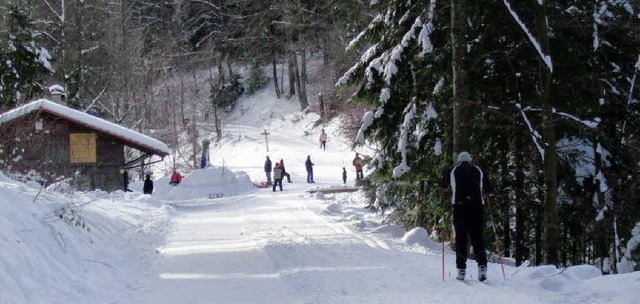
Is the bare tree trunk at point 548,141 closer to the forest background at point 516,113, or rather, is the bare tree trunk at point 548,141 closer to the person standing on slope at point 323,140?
the forest background at point 516,113

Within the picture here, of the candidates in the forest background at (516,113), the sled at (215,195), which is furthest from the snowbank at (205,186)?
the forest background at (516,113)

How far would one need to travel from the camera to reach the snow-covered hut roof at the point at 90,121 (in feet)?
71.8

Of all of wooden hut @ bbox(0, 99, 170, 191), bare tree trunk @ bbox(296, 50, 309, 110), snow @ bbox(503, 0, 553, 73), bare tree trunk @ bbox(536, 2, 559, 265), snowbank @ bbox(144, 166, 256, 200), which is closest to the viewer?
snow @ bbox(503, 0, 553, 73)

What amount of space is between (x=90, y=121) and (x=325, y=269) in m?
17.5

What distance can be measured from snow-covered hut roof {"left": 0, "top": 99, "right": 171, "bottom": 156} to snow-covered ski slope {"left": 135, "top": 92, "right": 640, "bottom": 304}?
6.23 m

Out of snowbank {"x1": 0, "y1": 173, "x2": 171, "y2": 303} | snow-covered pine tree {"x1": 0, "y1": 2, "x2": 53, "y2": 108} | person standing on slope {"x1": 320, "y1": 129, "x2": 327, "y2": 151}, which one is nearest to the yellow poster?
snow-covered pine tree {"x1": 0, "y1": 2, "x2": 53, "y2": 108}

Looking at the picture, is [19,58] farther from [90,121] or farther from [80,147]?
[90,121]

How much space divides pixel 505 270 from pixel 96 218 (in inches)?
269

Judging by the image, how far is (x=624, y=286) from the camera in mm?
6477

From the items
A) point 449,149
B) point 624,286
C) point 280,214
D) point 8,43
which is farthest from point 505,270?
point 8,43

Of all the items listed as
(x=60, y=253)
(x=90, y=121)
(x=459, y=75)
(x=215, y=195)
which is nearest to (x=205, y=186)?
(x=215, y=195)

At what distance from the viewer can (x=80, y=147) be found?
981 inches

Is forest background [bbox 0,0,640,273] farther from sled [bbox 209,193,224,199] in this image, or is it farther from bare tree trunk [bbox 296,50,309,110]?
bare tree trunk [bbox 296,50,309,110]

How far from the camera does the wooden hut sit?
73.7ft
